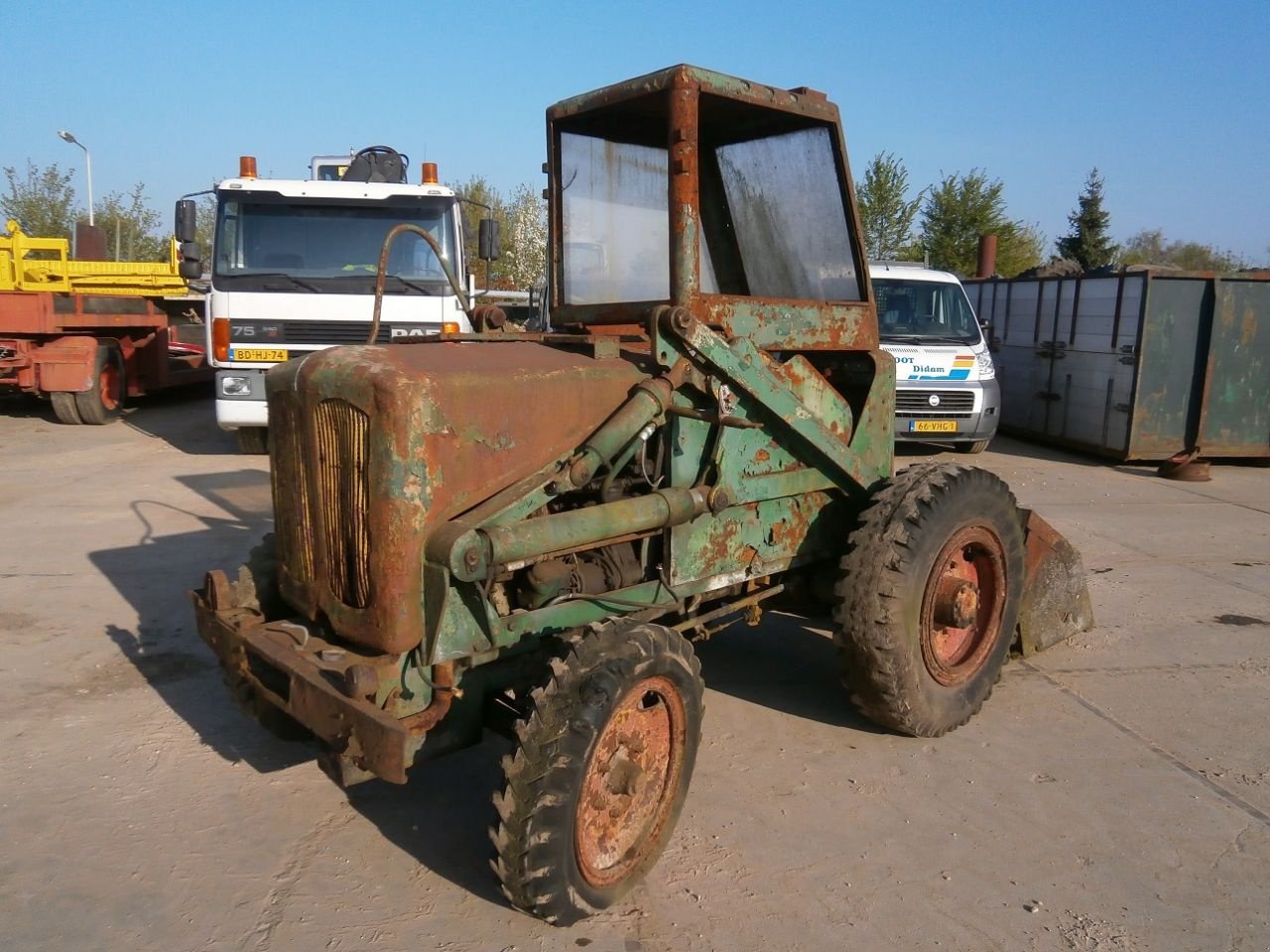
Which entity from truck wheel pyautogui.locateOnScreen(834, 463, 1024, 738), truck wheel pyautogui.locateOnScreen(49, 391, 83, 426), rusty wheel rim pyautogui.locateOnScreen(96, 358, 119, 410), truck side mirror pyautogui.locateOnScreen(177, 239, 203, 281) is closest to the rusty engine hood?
truck wheel pyautogui.locateOnScreen(834, 463, 1024, 738)

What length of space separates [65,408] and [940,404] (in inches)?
445

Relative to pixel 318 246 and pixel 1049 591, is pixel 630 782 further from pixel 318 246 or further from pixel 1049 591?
pixel 318 246

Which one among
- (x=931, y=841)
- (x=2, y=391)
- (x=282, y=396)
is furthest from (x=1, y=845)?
(x=2, y=391)

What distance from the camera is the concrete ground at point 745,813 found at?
2.91 m

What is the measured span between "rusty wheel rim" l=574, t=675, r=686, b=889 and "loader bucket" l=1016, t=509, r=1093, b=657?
7.90ft

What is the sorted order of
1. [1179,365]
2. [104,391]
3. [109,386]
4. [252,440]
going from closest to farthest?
[252,440], [1179,365], [104,391], [109,386]

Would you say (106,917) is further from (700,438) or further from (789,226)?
(789,226)

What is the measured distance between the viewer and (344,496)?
3.04m

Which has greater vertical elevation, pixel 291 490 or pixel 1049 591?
pixel 291 490

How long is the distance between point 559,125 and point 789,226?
3.56 feet

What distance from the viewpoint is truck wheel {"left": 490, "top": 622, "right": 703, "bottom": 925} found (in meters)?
2.65

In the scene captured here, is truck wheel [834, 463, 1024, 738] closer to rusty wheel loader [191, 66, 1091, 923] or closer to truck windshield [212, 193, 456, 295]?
rusty wheel loader [191, 66, 1091, 923]

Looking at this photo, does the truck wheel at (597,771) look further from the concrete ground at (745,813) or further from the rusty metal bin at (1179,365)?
the rusty metal bin at (1179,365)

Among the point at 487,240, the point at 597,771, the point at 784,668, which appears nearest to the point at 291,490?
the point at 597,771
